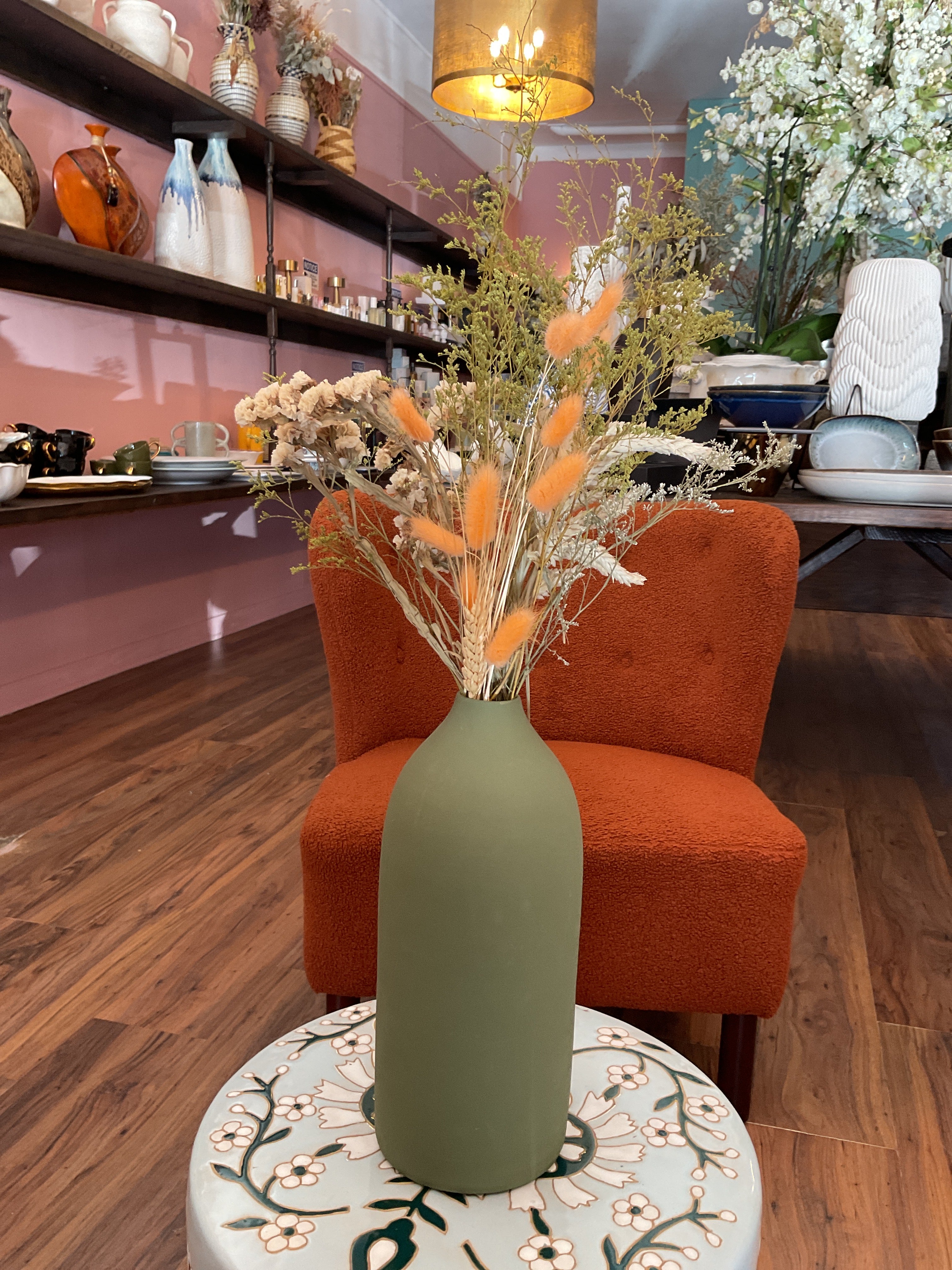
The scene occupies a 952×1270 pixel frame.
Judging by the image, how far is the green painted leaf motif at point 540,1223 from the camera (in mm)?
617

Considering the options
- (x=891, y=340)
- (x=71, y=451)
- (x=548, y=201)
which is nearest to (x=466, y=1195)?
(x=891, y=340)

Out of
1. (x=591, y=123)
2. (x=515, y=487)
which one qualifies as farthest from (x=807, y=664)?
(x=591, y=123)

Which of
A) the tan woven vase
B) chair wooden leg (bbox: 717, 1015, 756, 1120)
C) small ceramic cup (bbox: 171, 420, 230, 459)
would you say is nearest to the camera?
chair wooden leg (bbox: 717, 1015, 756, 1120)

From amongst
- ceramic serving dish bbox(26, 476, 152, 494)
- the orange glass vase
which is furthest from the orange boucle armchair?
the orange glass vase

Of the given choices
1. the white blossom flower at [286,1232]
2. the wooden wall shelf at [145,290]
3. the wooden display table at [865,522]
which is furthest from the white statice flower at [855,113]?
the white blossom flower at [286,1232]

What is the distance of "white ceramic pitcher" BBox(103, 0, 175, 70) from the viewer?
2.68 m

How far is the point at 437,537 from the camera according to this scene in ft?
1.97

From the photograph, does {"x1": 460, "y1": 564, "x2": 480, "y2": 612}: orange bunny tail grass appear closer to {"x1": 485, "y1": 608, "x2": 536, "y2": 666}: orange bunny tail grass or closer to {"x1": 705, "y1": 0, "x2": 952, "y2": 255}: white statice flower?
{"x1": 485, "y1": 608, "x2": 536, "y2": 666}: orange bunny tail grass

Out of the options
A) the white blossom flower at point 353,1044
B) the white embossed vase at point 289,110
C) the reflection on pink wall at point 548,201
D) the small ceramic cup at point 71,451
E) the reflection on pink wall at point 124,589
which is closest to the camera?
the white blossom flower at point 353,1044

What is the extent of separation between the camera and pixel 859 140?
2.02 metres

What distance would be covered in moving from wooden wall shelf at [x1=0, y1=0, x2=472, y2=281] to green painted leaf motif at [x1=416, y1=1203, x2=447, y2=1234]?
2.67 metres

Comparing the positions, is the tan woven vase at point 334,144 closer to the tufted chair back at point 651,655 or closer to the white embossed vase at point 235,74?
the white embossed vase at point 235,74

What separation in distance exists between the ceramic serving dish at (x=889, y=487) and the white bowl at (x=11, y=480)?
1.74m

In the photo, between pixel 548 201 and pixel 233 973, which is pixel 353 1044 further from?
pixel 548 201
